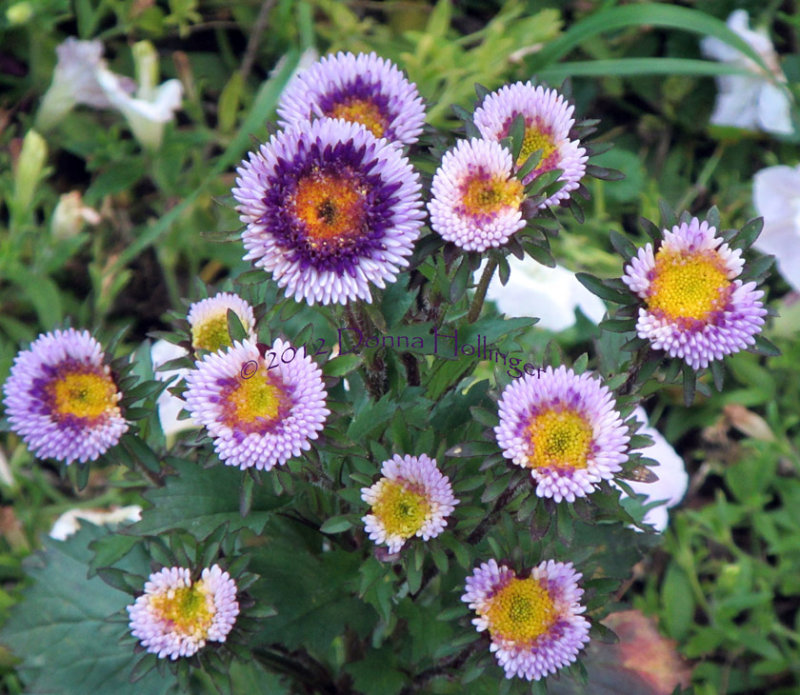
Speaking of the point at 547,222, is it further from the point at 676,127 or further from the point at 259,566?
the point at 676,127

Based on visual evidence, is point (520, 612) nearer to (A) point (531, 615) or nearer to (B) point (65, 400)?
(A) point (531, 615)

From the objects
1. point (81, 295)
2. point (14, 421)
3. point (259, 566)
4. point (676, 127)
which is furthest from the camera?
point (676, 127)

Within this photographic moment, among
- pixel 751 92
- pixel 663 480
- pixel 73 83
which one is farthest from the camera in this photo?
pixel 751 92

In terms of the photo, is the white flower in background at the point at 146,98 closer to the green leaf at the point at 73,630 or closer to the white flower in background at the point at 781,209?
the green leaf at the point at 73,630

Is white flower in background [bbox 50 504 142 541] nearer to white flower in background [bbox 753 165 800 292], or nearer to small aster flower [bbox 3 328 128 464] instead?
small aster flower [bbox 3 328 128 464]

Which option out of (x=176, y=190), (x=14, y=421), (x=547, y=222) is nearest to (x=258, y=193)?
(x=547, y=222)

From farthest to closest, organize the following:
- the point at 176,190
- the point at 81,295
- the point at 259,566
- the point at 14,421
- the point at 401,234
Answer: the point at 81,295 < the point at 176,190 < the point at 259,566 < the point at 14,421 < the point at 401,234

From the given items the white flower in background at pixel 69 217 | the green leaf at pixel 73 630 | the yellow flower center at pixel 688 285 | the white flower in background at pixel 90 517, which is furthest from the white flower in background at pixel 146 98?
the yellow flower center at pixel 688 285

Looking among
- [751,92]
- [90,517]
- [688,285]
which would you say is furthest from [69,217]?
[751,92]
